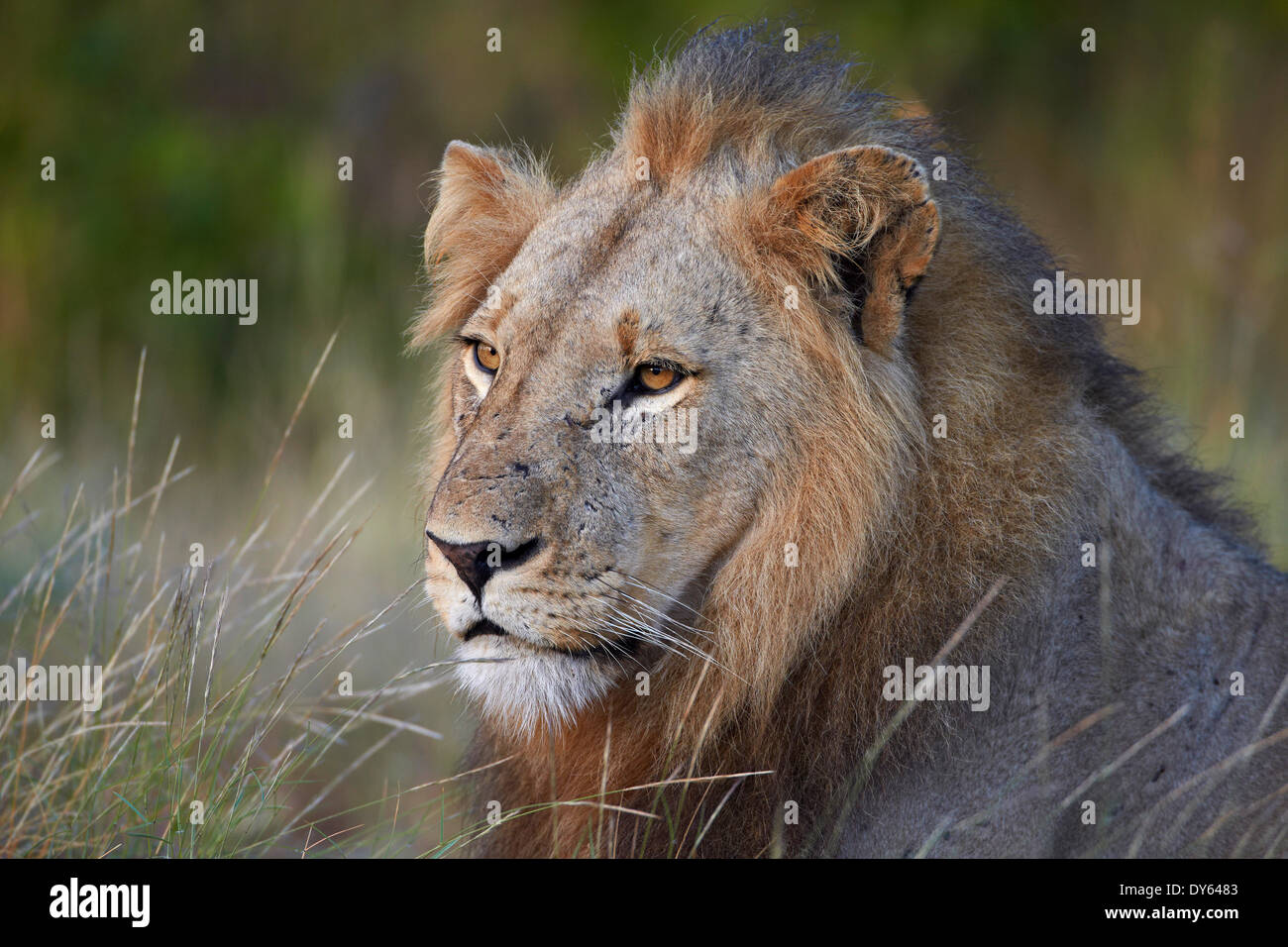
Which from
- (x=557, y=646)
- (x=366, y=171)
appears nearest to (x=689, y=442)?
(x=557, y=646)

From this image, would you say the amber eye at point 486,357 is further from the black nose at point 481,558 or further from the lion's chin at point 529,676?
the lion's chin at point 529,676

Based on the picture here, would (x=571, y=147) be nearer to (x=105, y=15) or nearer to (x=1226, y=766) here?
(x=105, y=15)

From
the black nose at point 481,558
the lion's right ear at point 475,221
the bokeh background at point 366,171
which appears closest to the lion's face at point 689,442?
the black nose at point 481,558

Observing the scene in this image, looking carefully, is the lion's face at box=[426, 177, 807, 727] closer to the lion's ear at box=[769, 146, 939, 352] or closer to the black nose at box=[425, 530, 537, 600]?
the black nose at box=[425, 530, 537, 600]

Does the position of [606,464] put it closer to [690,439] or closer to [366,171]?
[690,439]

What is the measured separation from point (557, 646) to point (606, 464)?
55 centimetres

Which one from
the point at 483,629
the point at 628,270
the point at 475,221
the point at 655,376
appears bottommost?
the point at 483,629

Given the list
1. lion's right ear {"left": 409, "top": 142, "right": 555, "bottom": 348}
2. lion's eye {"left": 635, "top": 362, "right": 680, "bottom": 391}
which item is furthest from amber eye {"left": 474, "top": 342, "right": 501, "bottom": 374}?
lion's eye {"left": 635, "top": 362, "right": 680, "bottom": 391}

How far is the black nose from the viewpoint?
3562mm

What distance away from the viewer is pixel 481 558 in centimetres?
357

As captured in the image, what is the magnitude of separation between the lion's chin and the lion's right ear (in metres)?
1.60

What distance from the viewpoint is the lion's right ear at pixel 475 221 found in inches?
186

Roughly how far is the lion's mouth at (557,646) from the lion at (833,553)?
0.4 inches
